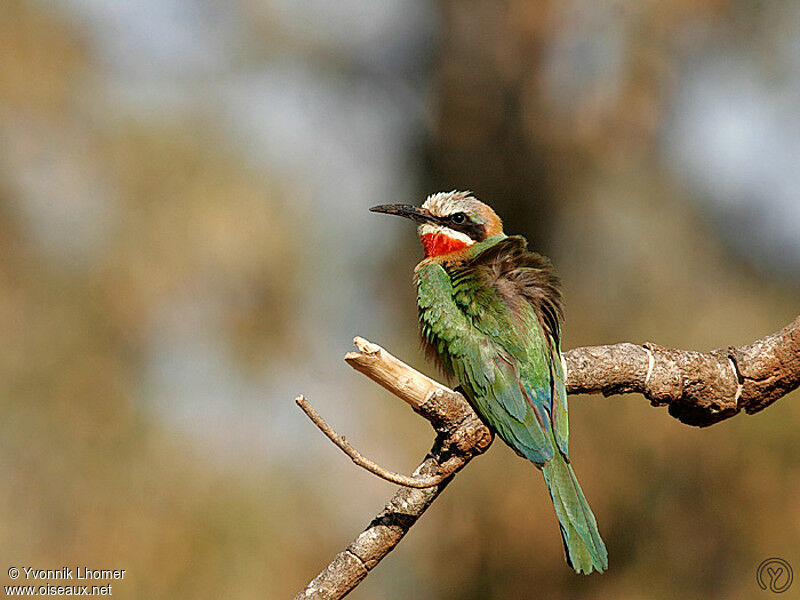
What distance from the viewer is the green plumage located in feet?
8.59

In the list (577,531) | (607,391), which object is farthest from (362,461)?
(607,391)

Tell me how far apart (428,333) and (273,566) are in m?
2.53

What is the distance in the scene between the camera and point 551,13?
22.9ft

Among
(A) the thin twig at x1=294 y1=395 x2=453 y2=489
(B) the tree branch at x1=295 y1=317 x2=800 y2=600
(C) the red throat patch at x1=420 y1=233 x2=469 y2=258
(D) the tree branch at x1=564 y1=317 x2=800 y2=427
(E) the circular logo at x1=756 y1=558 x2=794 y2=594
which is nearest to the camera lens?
(A) the thin twig at x1=294 y1=395 x2=453 y2=489

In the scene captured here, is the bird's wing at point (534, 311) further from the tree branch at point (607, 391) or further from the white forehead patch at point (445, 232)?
the white forehead patch at point (445, 232)

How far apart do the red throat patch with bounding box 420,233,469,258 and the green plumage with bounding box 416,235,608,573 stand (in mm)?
398

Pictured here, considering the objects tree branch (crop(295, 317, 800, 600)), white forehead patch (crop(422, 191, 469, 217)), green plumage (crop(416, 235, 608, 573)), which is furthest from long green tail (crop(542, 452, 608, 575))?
white forehead patch (crop(422, 191, 469, 217))

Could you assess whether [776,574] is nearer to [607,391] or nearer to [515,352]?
[607,391]

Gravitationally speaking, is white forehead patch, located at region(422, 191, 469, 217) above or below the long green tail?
above

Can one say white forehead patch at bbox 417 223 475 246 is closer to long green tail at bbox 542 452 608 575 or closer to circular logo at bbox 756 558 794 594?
long green tail at bbox 542 452 608 575

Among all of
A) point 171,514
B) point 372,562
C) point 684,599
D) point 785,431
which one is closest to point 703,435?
point 785,431

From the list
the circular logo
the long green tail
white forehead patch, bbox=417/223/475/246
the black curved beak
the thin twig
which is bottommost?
the circular logo

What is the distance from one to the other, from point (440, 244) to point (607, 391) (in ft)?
3.62

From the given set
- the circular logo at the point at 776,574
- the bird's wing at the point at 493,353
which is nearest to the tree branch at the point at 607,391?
the bird's wing at the point at 493,353
